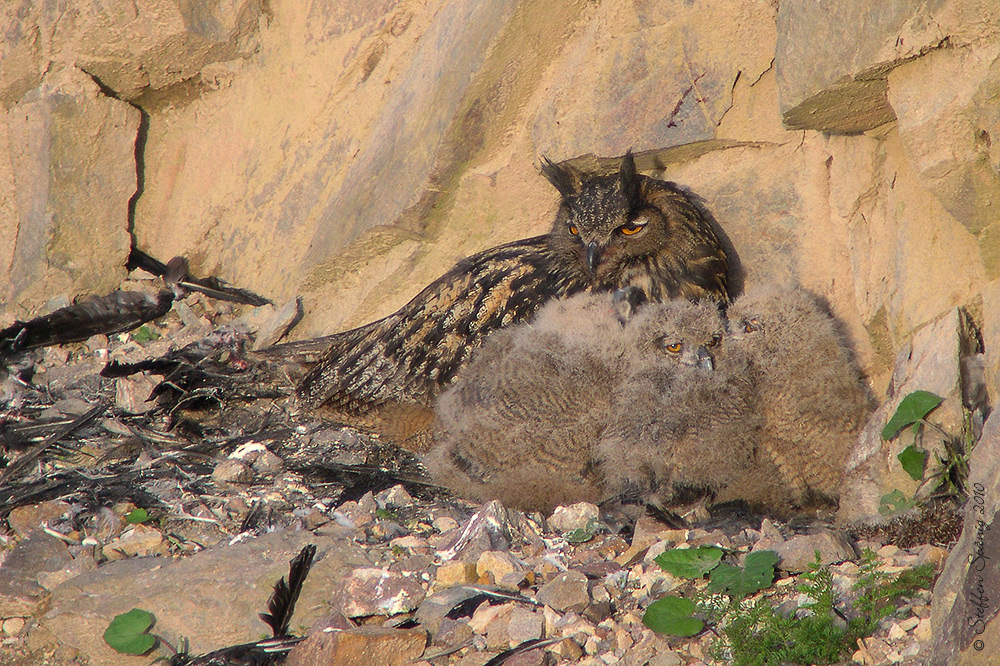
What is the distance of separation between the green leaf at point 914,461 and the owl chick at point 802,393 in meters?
0.43

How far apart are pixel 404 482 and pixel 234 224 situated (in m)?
2.54

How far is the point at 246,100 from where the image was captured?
5.59 metres

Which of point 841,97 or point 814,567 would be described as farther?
point 841,97

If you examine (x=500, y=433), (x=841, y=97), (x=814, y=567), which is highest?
(x=841, y=97)

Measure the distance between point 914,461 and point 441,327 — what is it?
2139mm

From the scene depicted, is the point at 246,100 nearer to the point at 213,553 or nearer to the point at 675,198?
the point at 675,198

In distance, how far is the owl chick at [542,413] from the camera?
3488 mm

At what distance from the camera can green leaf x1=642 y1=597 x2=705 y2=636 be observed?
232cm

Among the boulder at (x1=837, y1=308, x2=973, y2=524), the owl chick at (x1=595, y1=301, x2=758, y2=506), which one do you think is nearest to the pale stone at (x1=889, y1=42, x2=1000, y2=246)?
the boulder at (x1=837, y1=308, x2=973, y2=524)

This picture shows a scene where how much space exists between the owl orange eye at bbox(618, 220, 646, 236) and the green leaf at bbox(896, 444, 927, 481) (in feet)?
5.33

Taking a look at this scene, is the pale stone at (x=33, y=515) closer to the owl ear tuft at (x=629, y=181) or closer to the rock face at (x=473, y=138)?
the rock face at (x=473, y=138)

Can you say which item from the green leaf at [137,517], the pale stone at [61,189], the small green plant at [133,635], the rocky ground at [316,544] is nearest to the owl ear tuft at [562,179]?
the rocky ground at [316,544]

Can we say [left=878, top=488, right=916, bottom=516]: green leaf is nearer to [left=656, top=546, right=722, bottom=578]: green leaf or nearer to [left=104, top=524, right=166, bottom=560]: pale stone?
[left=656, top=546, right=722, bottom=578]: green leaf

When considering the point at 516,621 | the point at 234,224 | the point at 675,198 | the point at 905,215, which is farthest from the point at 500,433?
the point at 234,224
